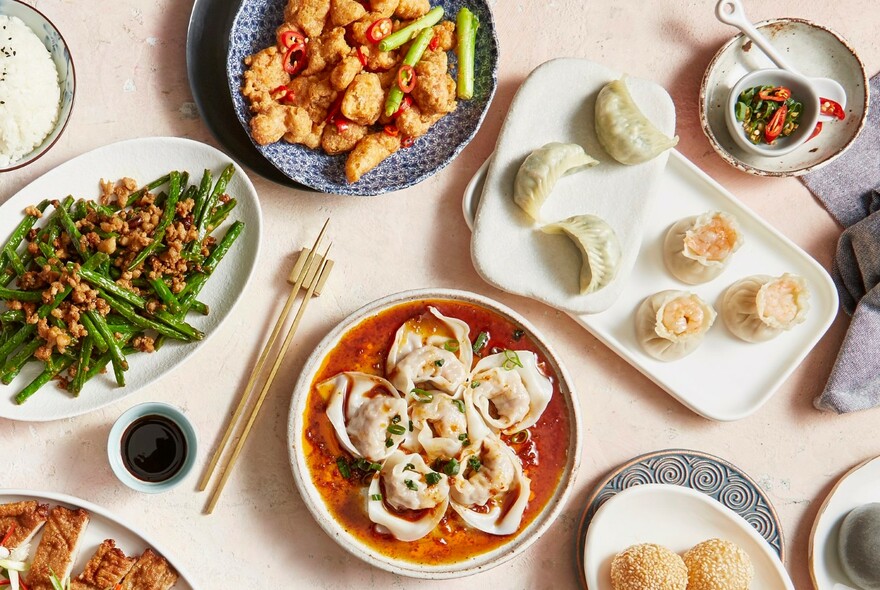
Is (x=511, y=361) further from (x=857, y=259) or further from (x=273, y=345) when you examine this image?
(x=857, y=259)

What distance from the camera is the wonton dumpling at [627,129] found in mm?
3461

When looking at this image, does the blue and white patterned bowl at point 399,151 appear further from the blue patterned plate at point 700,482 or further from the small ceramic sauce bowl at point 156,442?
the blue patterned plate at point 700,482

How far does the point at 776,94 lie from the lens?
11.9ft

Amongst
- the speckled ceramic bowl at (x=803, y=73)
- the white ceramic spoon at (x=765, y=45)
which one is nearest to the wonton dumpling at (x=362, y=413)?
the speckled ceramic bowl at (x=803, y=73)

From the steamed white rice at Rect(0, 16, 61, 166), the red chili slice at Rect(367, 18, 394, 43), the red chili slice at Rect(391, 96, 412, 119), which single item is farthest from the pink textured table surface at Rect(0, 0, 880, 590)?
the red chili slice at Rect(367, 18, 394, 43)

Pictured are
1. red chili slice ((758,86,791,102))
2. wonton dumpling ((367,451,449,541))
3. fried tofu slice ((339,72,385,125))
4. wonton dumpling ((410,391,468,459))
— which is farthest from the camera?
red chili slice ((758,86,791,102))

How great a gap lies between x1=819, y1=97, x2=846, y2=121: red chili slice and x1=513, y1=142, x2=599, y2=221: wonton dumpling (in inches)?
49.6

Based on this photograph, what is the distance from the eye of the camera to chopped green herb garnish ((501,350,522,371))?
11.5 ft

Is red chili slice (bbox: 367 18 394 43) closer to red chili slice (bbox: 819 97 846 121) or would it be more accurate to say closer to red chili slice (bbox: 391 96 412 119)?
red chili slice (bbox: 391 96 412 119)

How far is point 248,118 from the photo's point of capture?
3.34 metres

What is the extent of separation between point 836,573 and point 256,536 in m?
2.98

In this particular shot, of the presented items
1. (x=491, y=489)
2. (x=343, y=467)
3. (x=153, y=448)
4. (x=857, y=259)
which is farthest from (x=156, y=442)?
(x=857, y=259)

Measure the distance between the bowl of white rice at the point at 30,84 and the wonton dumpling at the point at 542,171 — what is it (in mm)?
2078

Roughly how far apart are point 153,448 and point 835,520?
11.3 ft
